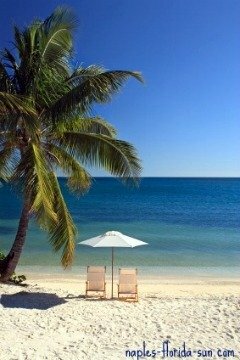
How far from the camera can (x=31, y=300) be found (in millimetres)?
9164

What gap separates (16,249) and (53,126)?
3.30m

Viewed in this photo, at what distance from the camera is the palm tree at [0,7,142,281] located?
355 inches

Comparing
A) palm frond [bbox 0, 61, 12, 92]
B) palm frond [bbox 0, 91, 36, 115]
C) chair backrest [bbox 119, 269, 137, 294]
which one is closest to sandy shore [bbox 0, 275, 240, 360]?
chair backrest [bbox 119, 269, 137, 294]

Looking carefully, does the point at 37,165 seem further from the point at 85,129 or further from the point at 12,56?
the point at 12,56

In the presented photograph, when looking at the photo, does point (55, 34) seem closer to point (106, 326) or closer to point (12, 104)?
point (12, 104)

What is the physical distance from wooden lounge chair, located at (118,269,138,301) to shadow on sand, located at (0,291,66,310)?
1.42 meters

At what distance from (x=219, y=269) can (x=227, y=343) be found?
10297 millimetres

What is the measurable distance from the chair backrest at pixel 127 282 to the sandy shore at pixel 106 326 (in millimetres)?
408

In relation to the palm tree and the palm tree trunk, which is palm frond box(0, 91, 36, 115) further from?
the palm tree trunk

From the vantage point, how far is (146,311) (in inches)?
331

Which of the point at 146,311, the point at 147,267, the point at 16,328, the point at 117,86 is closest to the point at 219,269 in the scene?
the point at 147,267

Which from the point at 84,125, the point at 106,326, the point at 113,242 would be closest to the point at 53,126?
the point at 84,125

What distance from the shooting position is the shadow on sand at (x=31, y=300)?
8695 mm

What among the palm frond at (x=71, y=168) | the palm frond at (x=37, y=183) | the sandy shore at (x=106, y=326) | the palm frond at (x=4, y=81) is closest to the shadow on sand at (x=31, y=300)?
the sandy shore at (x=106, y=326)
